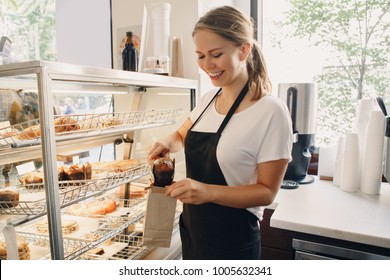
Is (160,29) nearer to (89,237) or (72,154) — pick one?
(72,154)

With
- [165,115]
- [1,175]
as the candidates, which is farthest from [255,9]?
[1,175]

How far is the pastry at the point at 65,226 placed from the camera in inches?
53.5

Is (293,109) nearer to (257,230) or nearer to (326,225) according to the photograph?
(326,225)

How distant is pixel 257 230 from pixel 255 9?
1.83 metres

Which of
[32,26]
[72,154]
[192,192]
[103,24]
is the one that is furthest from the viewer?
[32,26]

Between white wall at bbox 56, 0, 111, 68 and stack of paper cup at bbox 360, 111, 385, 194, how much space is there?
6.78 ft

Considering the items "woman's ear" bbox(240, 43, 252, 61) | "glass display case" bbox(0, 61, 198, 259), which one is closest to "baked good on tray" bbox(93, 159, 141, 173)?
"glass display case" bbox(0, 61, 198, 259)

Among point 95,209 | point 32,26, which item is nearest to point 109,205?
point 95,209

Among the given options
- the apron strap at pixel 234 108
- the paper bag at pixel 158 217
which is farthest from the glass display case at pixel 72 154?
the apron strap at pixel 234 108

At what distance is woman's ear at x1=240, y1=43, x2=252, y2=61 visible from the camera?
115cm

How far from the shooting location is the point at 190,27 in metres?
1.97

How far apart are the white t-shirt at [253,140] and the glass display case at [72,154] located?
53 cm

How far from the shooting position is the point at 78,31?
268cm

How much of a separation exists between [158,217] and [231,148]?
0.39 metres
